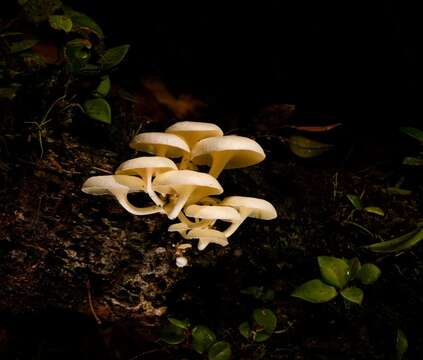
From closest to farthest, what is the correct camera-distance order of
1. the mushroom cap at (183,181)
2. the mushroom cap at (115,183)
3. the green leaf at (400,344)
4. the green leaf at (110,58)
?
1. the mushroom cap at (183,181)
2. the mushroom cap at (115,183)
3. the green leaf at (400,344)
4. the green leaf at (110,58)

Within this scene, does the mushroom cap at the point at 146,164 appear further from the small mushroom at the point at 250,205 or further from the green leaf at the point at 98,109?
the green leaf at the point at 98,109

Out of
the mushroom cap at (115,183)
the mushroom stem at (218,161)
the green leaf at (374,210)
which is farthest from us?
the green leaf at (374,210)

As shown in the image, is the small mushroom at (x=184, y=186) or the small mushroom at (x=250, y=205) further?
the small mushroom at (x=250, y=205)

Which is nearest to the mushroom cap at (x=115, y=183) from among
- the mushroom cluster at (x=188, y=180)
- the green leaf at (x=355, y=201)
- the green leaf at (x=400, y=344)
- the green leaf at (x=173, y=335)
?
the mushroom cluster at (x=188, y=180)

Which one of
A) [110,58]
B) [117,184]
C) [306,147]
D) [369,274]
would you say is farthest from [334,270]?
[110,58]

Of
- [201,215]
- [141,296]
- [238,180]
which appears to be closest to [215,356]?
[141,296]

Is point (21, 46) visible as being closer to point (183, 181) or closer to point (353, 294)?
point (183, 181)
